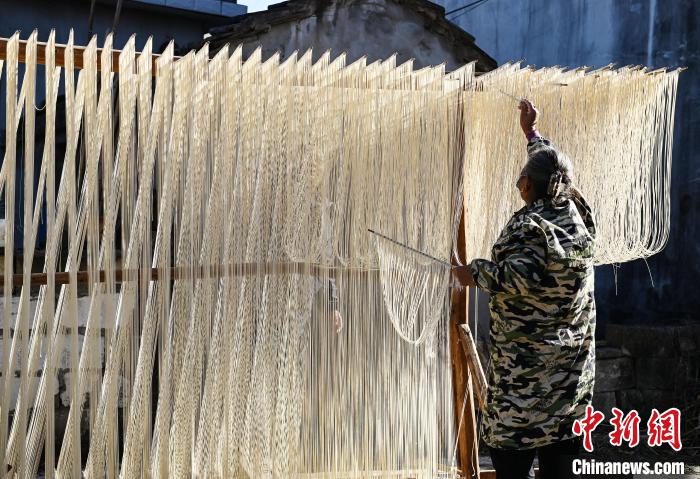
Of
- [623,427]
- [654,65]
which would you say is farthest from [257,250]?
[654,65]

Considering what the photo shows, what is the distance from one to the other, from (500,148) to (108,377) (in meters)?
1.78

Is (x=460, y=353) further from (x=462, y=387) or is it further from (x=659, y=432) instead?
(x=659, y=432)

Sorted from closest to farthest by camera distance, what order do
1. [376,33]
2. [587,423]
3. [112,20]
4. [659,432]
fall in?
[587,423], [659,432], [376,33], [112,20]

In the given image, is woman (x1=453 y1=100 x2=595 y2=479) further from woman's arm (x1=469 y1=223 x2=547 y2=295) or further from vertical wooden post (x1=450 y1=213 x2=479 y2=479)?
vertical wooden post (x1=450 y1=213 x2=479 y2=479)

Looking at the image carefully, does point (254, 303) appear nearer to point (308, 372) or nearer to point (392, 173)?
point (308, 372)

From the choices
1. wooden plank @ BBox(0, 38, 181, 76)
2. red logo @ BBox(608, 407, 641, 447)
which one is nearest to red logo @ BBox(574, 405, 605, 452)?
red logo @ BBox(608, 407, 641, 447)

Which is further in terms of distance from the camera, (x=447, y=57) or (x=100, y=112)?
(x=447, y=57)

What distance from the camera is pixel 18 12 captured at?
653 cm

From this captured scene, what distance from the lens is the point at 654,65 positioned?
704cm

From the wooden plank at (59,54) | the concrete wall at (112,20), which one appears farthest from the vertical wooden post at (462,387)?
the concrete wall at (112,20)

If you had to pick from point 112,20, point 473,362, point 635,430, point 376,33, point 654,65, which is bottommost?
point 635,430

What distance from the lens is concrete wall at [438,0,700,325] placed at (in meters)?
6.85

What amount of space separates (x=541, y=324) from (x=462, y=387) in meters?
0.91

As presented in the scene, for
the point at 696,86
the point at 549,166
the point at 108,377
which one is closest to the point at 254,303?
the point at 108,377
